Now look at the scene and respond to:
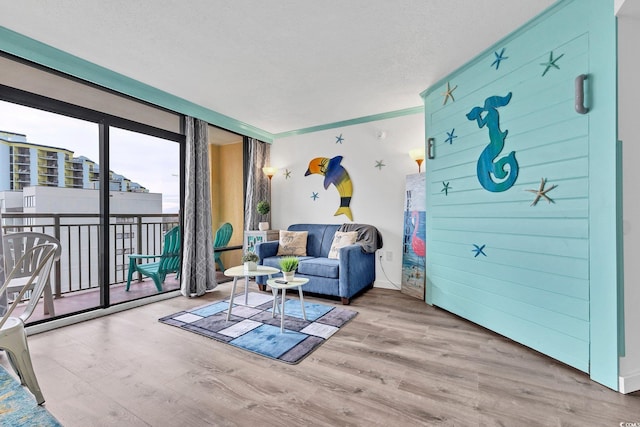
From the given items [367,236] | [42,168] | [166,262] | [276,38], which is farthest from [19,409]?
[367,236]

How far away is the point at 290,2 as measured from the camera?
6.30ft

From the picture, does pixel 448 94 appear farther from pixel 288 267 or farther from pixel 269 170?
pixel 269 170

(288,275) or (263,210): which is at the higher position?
(263,210)

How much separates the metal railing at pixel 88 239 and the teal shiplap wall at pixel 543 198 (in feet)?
11.8

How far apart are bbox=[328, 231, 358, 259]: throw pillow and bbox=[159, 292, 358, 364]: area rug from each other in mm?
773

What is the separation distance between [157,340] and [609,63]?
11.7 ft

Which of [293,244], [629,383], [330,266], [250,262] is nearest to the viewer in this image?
[629,383]

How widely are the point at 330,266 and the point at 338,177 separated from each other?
5.09 feet

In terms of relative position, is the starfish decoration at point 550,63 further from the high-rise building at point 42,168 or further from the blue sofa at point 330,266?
the high-rise building at point 42,168

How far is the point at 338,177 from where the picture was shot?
438 centimetres

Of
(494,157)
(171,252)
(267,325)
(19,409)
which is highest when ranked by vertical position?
(494,157)

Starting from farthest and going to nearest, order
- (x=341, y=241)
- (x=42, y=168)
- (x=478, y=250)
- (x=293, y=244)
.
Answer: (x=293, y=244)
(x=341, y=241)
(x=42, y=168)
(x=478, y=250)

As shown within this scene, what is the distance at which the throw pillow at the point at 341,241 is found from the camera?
3.77 m

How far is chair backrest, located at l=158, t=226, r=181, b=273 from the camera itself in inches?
143
